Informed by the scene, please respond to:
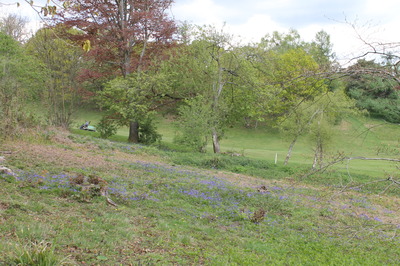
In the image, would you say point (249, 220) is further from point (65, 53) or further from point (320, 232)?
point (65, 53)

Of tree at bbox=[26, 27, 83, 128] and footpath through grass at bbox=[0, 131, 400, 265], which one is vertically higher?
tree at bbox=[26, 27, 83, 128]

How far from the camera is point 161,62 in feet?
93.9

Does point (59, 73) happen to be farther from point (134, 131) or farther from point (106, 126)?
point (134, 131)

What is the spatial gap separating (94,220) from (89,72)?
900 inches

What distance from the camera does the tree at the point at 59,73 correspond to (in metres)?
24.8

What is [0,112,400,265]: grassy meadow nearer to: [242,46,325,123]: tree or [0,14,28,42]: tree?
[242,46,325,123]: tree

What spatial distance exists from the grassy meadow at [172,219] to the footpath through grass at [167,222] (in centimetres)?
2

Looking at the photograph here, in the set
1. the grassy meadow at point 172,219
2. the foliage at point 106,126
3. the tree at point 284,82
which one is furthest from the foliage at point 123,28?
the tree at point 284,82

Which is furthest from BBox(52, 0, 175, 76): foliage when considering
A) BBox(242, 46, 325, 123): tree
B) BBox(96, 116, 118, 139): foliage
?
BBox(242, 46, 325, 123): tree

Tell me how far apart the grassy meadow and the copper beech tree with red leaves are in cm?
1501

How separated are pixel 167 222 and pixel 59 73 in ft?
70.3

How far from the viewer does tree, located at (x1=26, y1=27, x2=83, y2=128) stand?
24.8 m

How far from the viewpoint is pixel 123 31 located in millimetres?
26141

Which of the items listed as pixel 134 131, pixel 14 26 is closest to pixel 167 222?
pixel 134 131
